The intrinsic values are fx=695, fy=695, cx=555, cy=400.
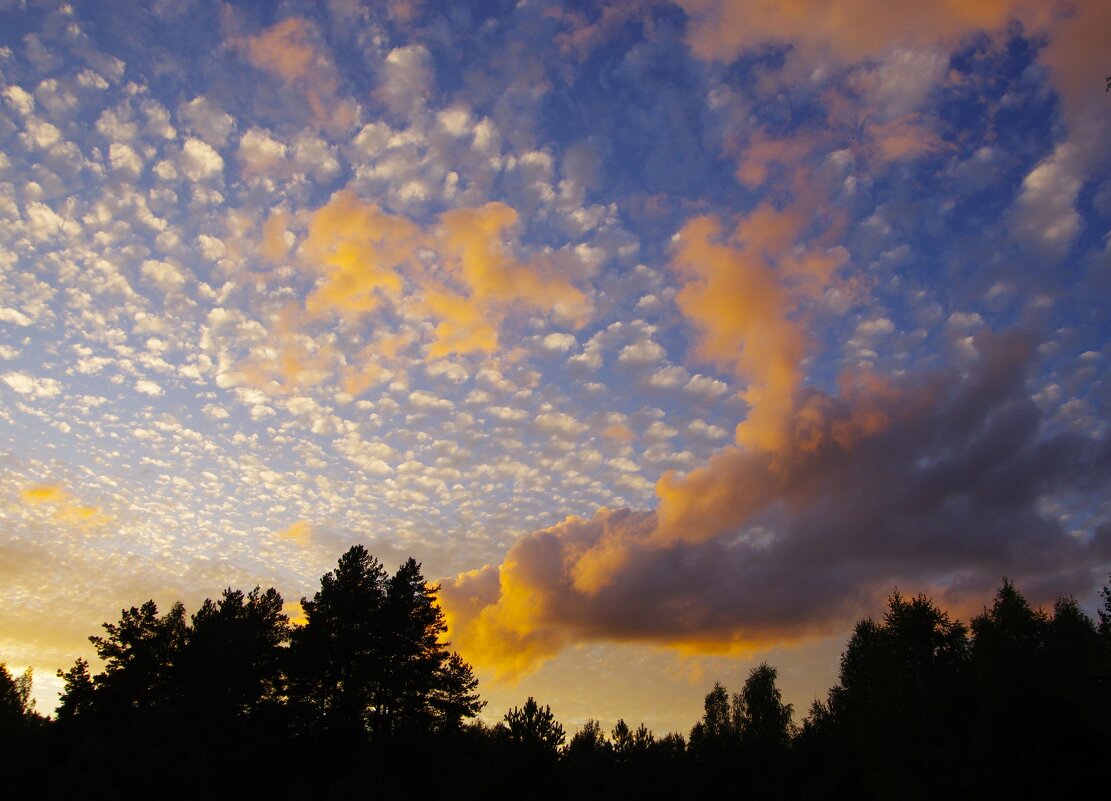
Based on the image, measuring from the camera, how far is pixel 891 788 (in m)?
49.8

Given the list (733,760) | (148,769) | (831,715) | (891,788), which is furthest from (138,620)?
(831,715)

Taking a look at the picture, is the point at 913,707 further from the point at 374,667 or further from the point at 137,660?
the point at 137,660

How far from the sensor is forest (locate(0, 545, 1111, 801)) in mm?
37375

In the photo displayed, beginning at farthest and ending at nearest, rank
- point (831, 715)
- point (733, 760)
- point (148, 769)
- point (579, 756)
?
point (831, 715)
point (733, 760)
point (579, 756)
point (148, 769)

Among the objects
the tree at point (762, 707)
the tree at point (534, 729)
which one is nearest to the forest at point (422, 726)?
the tree at point (534, 729)

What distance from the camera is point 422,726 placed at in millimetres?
52812

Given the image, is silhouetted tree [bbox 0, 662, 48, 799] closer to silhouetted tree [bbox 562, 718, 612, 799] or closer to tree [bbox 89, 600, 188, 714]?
tree [bbox 89, 600, 188, 714]

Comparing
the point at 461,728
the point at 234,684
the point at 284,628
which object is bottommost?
the point at 461,728

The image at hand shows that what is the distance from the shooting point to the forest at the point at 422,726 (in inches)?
1471

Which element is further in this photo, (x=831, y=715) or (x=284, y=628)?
(x=831, y=715)

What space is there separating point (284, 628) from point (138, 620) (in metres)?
14.5

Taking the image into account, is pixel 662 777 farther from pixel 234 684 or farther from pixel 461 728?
pixel 234 684

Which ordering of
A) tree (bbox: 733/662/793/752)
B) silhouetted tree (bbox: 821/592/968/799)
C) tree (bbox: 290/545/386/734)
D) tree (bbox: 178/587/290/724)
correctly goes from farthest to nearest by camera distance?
1. tree (bbox: 733/662/793/752)
2. tree (bbox: 178/587/290/724)
3. tree (bbox: 290/545/386/734)
4. silhouetted tree (bbox: 821/592/968/799)

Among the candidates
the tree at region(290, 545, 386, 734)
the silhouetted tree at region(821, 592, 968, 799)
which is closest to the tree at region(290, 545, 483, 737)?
the tree at region(290, 545, 386, 734)
